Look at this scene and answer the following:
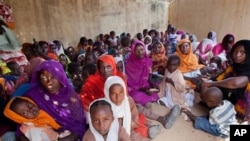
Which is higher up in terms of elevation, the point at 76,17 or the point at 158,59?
the point at 76,17

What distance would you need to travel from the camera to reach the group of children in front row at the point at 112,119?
1.72 metres

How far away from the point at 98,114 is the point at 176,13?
7815mm

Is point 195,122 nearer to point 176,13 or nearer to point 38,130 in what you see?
point 38,130

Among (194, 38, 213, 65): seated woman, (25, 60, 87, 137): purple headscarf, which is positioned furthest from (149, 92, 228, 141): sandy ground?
(194, 38, 213, 65): seated woman

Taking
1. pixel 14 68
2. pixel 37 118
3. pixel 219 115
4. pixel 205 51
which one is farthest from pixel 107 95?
pixel 205 51

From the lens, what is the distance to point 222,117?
2.25 m

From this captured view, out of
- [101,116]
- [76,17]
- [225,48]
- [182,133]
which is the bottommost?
[182,133]

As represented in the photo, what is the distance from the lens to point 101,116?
1659mm

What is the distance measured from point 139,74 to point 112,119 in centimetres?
158

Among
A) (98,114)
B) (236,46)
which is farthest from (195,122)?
(98,114)

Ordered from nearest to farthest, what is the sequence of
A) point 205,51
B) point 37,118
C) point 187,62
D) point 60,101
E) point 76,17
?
1. point 37,118
2. point 60,101
3. point 187,62
4. point 205,51
5. point 76,17

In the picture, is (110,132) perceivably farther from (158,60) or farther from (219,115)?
(158,60)

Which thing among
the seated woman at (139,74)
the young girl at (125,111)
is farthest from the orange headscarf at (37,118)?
the seated woman at (139,74)

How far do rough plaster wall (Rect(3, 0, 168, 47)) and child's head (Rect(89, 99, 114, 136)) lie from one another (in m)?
4.02
